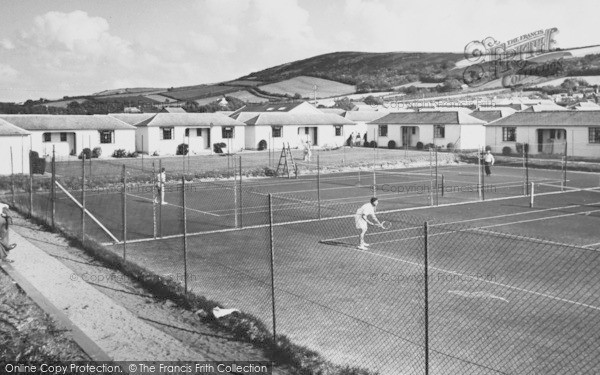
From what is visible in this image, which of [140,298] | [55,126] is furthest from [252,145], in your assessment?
[140,298]

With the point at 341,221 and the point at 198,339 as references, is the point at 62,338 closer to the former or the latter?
the point at 198,339

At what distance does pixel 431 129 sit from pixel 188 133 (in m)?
24.9

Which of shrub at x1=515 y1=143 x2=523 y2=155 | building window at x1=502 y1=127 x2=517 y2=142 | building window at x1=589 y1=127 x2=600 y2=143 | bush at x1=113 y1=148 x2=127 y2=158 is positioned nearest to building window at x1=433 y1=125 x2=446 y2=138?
building window at x1=502 y1=127 x2=517 y2=142

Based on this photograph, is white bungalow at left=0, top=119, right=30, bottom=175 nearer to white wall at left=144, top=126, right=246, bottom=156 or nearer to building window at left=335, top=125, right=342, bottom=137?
white wall at left=144, top=126, right=246, bottom=156

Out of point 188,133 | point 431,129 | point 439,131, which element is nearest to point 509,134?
point 439,131

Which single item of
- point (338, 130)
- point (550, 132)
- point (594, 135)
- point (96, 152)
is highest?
point (338, 130)

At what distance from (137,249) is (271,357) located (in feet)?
36.0

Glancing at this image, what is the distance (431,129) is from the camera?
6994 cm

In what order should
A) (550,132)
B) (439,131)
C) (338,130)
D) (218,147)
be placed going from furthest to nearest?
(338,130), (439,131), (218,147), (550,132)

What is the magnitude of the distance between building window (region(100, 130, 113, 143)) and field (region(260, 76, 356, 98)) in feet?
286

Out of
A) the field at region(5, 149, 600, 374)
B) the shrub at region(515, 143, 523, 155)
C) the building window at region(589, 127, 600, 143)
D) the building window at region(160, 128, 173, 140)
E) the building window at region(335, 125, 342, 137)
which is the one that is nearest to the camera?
the field at region(5, 149, 600, 374)

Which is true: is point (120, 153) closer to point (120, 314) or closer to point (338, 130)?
point (338, 130)

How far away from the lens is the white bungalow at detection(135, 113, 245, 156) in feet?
212

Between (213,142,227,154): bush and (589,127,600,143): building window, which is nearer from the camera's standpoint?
(589,127,600,143): building window
